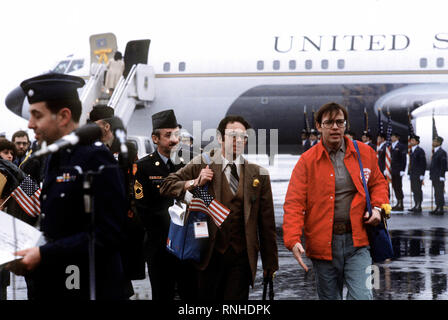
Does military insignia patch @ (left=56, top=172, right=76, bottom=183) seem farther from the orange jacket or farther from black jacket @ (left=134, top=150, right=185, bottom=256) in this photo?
black jacket @ (left=134, top=150, right=185, bottom=256)

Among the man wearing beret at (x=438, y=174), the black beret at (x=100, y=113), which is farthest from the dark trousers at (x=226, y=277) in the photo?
the man wearing beret at (x=438, y=174)

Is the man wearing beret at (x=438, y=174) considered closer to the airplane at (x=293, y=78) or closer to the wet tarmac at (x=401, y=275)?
the wet tarmac at (x=401, y=275)

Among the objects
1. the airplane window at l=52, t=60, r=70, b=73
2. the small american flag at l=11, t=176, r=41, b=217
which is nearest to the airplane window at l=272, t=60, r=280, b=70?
the airplane window at l=52, t=60, r=70, b=73

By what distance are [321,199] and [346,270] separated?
20.4 inches

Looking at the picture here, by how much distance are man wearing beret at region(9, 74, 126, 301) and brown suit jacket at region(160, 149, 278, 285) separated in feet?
5.24

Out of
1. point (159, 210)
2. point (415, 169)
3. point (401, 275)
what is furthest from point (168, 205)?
point (415, 169)

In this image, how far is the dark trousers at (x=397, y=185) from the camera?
1644cm

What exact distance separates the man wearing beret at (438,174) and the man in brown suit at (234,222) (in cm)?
1090

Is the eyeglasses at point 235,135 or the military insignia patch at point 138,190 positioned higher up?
the eyeglasses at point 235,135

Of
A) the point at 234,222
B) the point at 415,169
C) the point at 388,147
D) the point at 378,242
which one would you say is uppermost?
the point at 388,147

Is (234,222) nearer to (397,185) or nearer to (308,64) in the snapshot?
(397,185)

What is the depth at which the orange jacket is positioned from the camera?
4.99 metres

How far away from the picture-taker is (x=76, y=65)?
21359 mm
